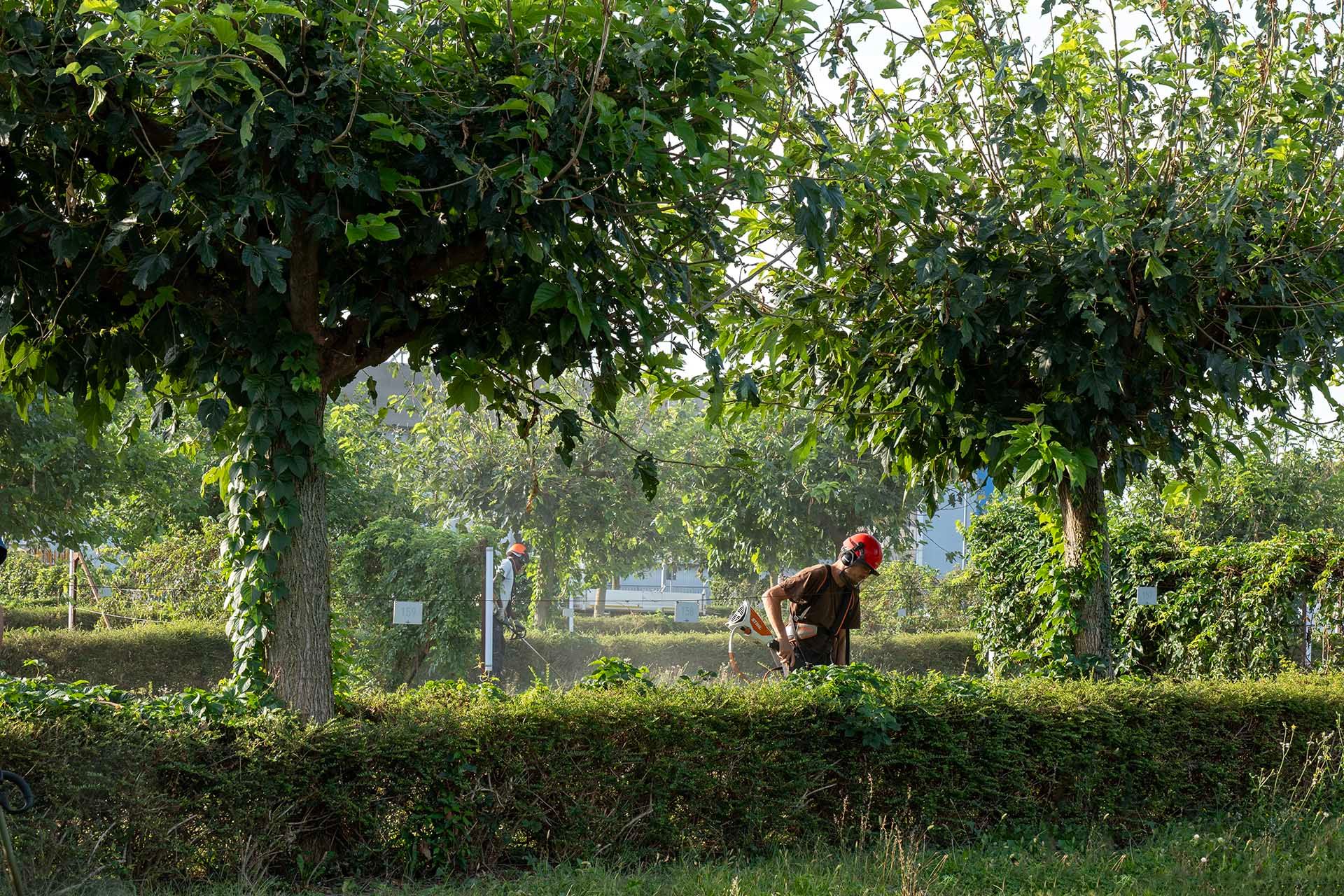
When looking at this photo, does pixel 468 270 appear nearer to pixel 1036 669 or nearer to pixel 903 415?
pixel 903 415

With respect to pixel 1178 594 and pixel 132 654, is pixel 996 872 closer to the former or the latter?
pixel 1178 594

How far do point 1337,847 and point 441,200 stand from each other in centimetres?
574

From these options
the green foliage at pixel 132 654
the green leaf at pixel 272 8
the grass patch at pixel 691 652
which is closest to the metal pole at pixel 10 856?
the green leaf at pixel 272 8

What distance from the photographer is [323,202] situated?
5086 millimetres

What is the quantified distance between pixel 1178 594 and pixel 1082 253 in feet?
19.1

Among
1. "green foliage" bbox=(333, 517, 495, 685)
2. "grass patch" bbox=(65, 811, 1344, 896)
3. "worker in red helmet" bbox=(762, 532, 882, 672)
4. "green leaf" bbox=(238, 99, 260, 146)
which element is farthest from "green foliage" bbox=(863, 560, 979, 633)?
"green leaf" bbox=(238, 99, 260, 146)

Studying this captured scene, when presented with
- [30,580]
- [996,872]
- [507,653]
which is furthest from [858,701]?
[30,580]

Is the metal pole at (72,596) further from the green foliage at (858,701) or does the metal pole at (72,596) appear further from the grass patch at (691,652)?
the green foliage at (858,701)

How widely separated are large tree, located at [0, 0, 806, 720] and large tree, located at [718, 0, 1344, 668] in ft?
5.14

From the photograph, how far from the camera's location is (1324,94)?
6617 millimetres

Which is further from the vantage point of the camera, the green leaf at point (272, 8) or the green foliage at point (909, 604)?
the green foliage at point (909, 604)

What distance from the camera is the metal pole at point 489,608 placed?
1586cm

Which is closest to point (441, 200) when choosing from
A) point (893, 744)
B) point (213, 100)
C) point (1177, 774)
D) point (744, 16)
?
point (213, 100)

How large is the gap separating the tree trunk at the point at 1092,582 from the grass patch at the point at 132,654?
10.2 meters
